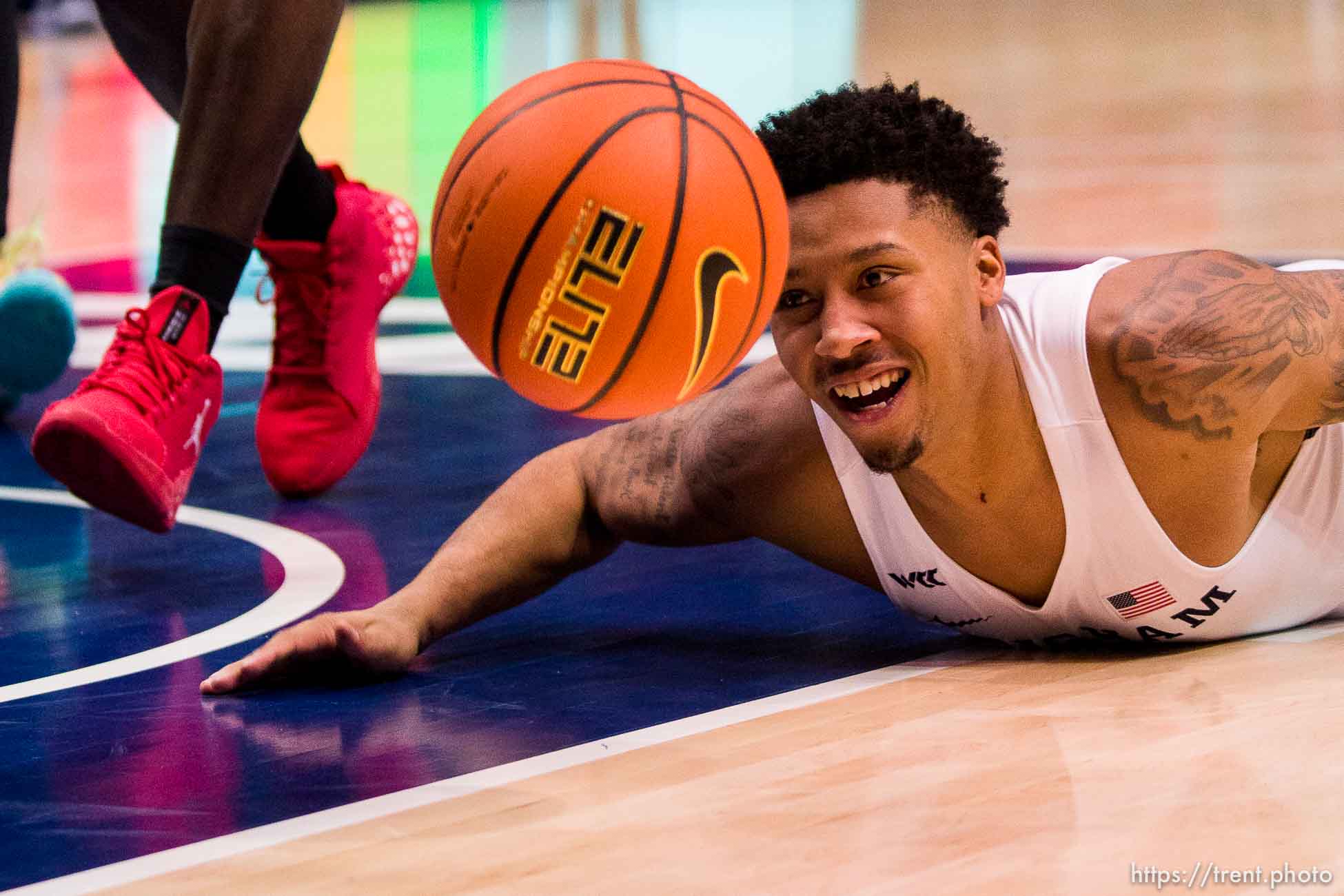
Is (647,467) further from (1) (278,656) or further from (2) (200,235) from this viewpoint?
(2) (200,235)

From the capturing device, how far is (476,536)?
10.9 ft

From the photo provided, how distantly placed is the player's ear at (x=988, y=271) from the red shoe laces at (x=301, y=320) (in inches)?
74.9

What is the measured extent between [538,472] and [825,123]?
98cm

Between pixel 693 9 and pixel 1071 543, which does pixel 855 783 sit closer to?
pixel 1071 543

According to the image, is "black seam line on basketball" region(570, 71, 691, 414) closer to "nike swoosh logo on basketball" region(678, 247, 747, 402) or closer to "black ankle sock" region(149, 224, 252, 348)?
"nike swoosh logo on basketball" region(678, 247, 747, 402)

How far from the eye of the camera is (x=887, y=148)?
2.87 meters

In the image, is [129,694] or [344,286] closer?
[129,694]

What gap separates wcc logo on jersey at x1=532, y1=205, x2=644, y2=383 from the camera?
2492 mm

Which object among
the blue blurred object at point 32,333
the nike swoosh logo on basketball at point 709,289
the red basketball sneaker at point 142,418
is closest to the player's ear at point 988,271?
the nike swoosh logo on basketball at point 709,289

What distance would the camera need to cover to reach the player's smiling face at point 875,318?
279 cm

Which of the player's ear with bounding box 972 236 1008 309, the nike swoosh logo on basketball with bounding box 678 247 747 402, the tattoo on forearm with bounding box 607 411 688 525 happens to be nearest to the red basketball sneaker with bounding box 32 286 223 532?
the tattoo on forearm with bounding box 607 411 688 525

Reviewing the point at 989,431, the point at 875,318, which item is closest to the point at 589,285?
the point at 875,318

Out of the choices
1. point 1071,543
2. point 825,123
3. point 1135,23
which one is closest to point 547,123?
point 825,123

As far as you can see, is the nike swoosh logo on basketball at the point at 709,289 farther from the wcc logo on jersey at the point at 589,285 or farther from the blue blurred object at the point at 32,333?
the blue blurred object at the point at 32,333
